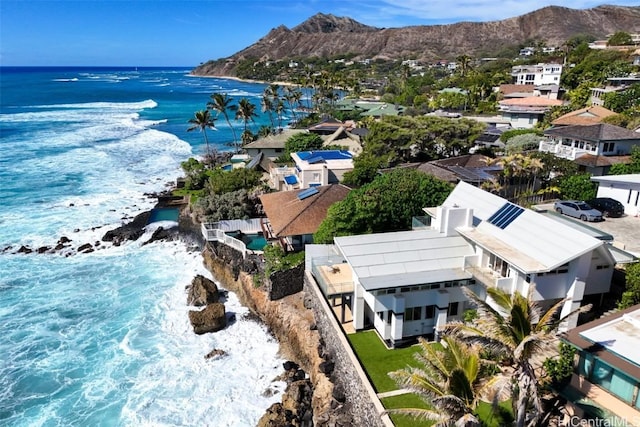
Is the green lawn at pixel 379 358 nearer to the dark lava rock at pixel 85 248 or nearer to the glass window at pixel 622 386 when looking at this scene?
the glass window at pixel 622 386

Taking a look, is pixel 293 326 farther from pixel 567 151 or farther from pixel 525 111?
pixel 525 111

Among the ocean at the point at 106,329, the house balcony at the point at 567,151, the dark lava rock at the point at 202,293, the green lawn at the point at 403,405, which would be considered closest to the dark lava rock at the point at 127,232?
the ocean at the point at 106,329

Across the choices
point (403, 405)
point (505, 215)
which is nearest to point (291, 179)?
point (505, 215)

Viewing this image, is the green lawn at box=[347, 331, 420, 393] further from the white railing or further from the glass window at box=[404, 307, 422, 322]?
the white railing

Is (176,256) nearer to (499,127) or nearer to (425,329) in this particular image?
(425,329)

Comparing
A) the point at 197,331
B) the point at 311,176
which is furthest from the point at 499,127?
the point at 197,331

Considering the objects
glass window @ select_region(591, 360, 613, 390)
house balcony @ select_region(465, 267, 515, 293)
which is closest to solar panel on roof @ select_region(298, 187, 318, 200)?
house balcony @ select_region(465, 267, 515, 293)
